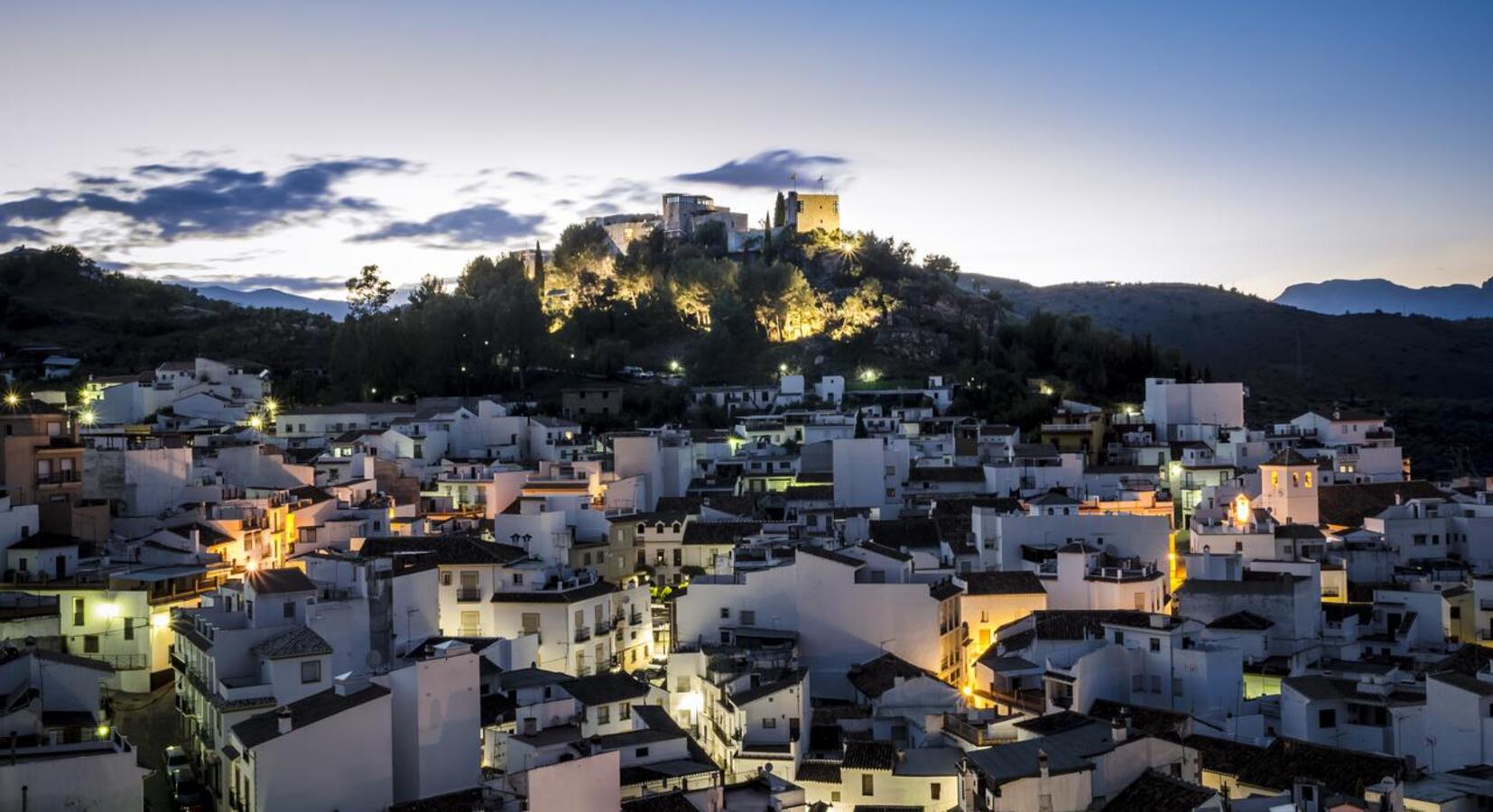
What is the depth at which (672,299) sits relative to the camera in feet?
166

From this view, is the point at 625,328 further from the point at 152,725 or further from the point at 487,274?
the point at 152,725

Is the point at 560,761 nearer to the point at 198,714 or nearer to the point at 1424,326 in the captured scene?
the point at 198,714

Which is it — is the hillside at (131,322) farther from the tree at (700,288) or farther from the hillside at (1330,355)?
the hillside at (1330,355)

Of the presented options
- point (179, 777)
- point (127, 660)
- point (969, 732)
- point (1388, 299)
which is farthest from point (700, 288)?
point (1388, 299)

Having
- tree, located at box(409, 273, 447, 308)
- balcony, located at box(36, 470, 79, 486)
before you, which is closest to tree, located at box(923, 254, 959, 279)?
tree, located at box(409, 273, 447, 308)

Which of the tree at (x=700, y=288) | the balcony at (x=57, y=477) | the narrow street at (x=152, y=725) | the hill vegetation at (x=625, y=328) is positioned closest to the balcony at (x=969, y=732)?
A: the narrow street at (x=152, y=725)

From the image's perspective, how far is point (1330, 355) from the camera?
226 feet

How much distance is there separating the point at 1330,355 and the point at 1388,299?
37568 mm

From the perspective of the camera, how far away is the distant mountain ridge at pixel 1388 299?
92375 millimetres

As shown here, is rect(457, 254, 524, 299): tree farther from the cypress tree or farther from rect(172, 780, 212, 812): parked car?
rect(172, 780, 212, 812): parked car

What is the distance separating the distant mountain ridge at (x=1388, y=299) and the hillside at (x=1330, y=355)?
961 centimetres

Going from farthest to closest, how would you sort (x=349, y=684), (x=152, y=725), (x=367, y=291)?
(x=367, y=291)
(x=152, y=725)
(x=349, y=684)

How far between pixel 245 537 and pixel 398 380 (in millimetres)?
22015

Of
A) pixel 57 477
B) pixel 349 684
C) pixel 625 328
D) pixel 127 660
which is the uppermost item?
pixel 625 328
